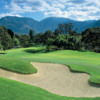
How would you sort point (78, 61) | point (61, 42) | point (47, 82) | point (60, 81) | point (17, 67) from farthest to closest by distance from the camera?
1. point (61, 42)
2. point (78, 61)
3. point (17, 67)
4. point (60, 81)
5. point (47, 82)

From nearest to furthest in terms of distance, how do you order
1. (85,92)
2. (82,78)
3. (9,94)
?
(9,94) → (85,92) → (82,78)

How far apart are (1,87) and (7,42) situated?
1307 inches

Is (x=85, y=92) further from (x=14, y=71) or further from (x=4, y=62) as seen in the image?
(x=4, y=62)

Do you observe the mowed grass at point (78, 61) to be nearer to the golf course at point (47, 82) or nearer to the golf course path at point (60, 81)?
the golf course at point (47, 82)

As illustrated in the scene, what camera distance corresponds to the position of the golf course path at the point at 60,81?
884 cm

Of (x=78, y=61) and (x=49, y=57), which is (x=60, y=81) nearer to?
(x=78, y=61)

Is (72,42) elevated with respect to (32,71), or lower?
elevated

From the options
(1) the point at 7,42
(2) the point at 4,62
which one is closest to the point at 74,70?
(2) the point at 4,62

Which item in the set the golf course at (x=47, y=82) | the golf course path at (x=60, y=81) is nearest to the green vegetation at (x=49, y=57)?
the golf course at (x=47, y=82)

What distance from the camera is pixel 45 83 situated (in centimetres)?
1031

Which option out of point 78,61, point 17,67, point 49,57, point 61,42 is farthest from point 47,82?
point 61,42

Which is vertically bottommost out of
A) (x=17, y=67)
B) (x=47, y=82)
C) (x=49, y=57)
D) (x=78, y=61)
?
(x=47, y=82)

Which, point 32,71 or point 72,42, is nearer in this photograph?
point 32,71

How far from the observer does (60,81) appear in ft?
35.6
